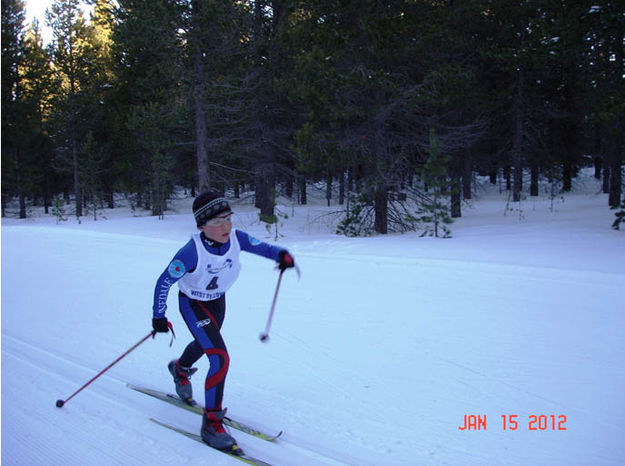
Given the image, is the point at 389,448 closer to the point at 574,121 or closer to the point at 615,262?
the point at 615,262

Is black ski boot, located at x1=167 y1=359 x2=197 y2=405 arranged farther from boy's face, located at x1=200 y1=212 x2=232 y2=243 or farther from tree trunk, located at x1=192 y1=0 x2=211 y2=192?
tree trunk, located at x1=192 y1=0 x2=211 y2=192

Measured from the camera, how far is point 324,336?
18.1ft

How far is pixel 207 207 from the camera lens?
11.3ft

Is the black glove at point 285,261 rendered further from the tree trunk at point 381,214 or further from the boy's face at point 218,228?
the tree trunk at point 381,214

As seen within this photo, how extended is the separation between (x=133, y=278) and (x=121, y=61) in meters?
20.3

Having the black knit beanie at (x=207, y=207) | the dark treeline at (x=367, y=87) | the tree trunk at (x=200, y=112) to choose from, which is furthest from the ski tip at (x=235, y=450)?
the tree trunk at (x=200, y=112)

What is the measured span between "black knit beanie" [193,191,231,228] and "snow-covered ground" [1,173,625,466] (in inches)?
69.0

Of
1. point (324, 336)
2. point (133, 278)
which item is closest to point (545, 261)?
point (324, 336)

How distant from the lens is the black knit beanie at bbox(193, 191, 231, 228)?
135 inches

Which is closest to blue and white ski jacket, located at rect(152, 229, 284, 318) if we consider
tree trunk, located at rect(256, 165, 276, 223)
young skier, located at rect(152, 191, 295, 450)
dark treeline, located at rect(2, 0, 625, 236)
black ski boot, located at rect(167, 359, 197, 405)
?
young skier, located at rect(152, 191, 295, 450)
